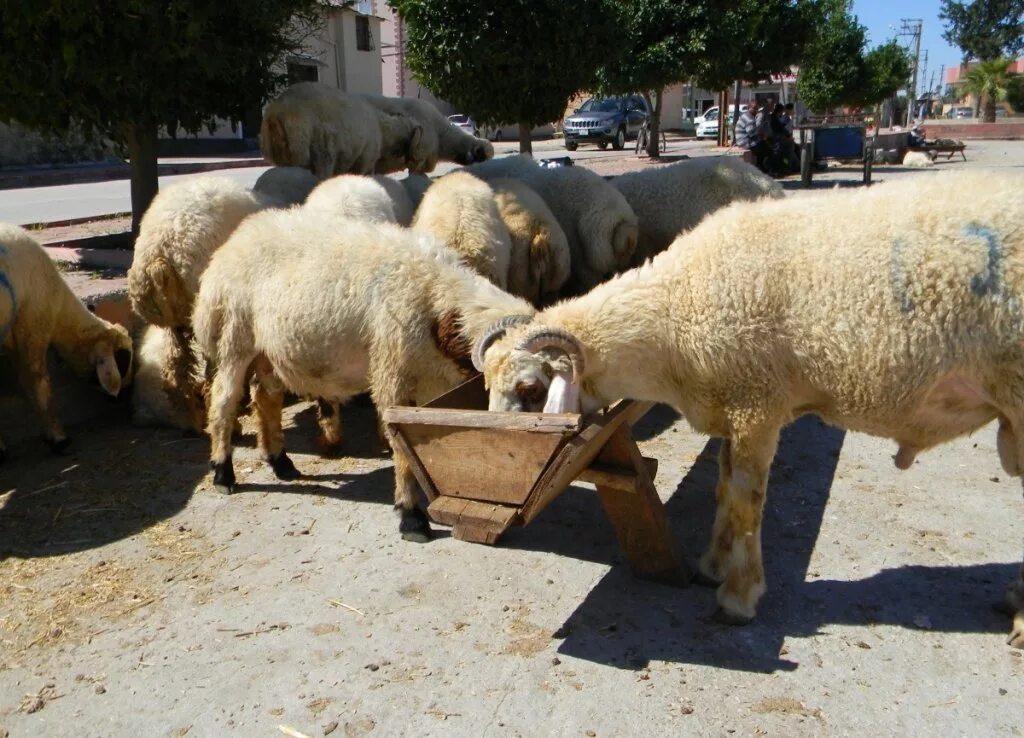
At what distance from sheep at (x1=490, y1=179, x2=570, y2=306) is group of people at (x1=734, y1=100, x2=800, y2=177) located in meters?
14.0

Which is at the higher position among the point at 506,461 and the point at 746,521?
the point at 506,461

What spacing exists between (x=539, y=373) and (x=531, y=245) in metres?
3.00

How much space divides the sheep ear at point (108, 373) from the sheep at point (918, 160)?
23943 millimetres

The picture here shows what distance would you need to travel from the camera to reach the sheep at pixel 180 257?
575cm

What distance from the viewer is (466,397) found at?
405 cm

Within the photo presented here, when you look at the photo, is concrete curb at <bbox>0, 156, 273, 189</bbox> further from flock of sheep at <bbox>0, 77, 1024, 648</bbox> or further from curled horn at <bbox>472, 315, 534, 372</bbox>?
curled horn at <bbox>472, 315, 534, 372</bbox>

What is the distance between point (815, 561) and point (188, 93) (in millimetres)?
6565

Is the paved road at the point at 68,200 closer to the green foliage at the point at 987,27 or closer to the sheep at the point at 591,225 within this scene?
the sheep at the point at 591,225

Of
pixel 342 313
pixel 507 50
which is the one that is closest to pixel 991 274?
pixel 342 313

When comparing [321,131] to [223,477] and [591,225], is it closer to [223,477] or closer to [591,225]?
[591,225]

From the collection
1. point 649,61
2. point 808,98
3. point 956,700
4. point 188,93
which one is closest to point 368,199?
point 188,93

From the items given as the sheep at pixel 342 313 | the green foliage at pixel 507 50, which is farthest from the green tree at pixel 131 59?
the sheep at pixel 342 313

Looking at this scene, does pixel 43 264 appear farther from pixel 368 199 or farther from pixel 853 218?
pixel 853 218

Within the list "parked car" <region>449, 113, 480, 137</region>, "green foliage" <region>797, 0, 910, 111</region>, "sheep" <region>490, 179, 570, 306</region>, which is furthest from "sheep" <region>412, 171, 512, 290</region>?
"green foliage" <region>797, 0, 910, 111</region>
